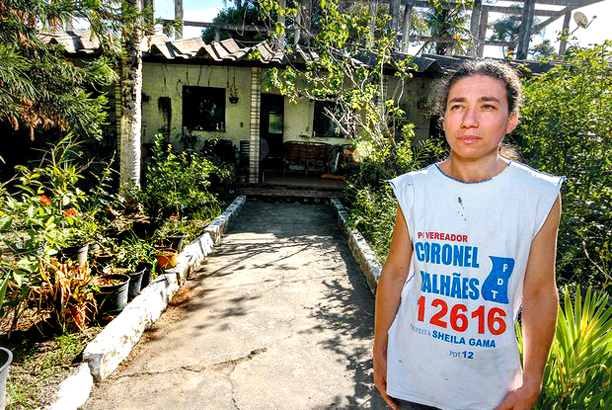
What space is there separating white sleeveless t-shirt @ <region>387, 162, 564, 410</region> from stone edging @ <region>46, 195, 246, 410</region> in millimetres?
2351

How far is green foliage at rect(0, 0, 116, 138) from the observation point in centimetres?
358

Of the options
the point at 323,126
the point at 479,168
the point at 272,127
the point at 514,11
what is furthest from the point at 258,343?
the point at 514,11

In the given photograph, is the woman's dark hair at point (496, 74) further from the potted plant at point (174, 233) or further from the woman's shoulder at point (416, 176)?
the potted plant at point (174, 233)

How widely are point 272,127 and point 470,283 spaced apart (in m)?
13.2

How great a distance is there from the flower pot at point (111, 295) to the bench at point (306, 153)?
8.63 metres

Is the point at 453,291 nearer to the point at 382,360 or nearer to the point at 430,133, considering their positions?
the point at 382,360

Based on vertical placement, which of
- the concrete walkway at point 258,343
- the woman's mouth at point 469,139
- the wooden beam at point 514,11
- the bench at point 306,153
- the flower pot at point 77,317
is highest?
the wooden beam at point 514,11

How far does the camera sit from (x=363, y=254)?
19.4ft

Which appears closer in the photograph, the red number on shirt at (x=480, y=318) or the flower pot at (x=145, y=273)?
the red number on shirt at (x=480, y=318)

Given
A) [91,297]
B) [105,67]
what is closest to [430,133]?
[105,67]

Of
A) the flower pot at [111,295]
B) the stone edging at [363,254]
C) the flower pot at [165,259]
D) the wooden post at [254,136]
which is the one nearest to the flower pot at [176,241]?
the flower pot at [165,259]

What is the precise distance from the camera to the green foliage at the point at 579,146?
4.16 m

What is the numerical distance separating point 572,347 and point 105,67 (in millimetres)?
4877

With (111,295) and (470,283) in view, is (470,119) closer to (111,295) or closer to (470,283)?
(470,283)
